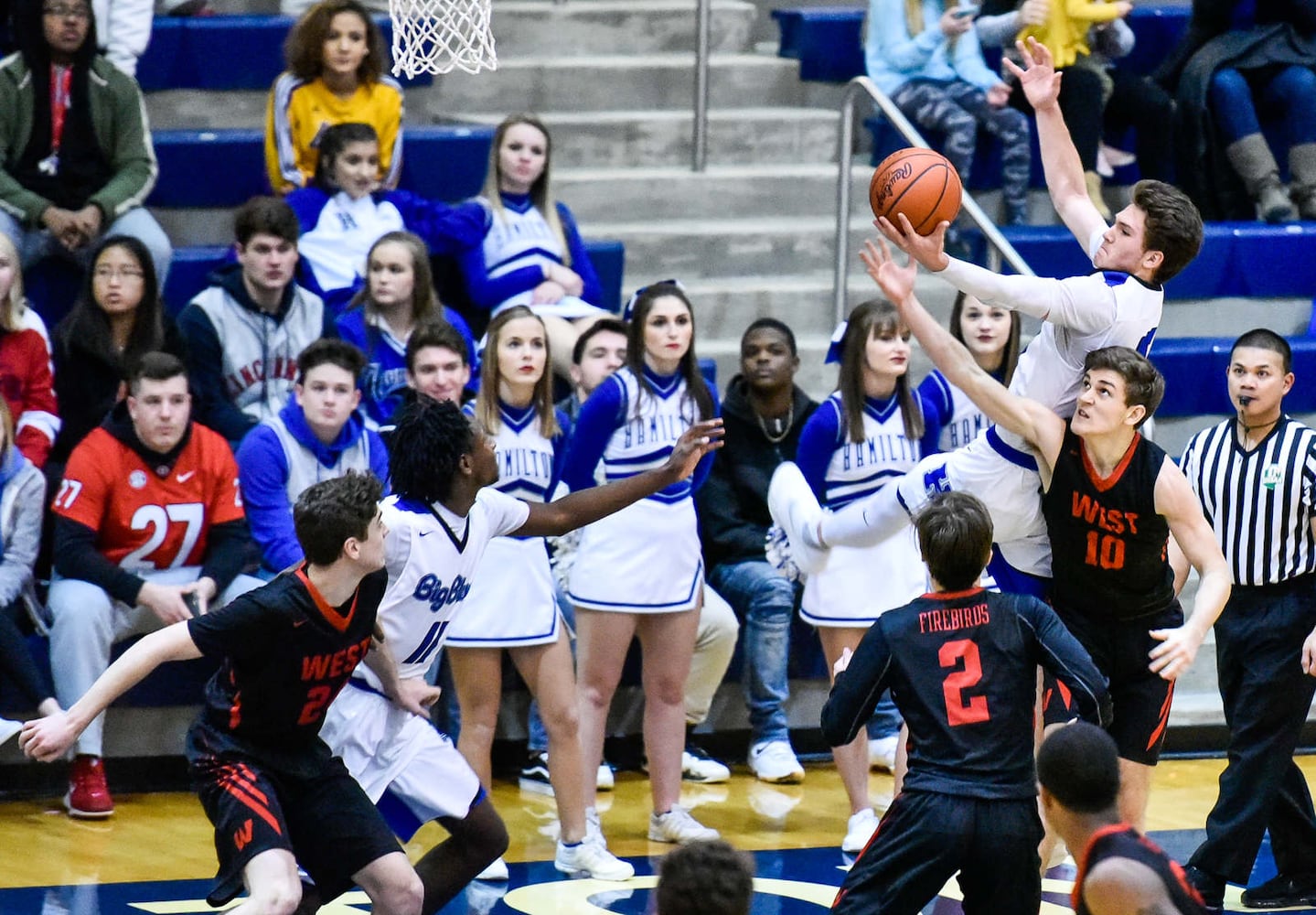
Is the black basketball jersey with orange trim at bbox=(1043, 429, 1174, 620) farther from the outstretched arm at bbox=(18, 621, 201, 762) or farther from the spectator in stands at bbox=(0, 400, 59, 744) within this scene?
the spectator in stands at bbox=(0, 400, 59, 744)

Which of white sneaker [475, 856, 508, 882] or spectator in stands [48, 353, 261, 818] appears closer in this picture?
white sneaker [475, 856, 508, 882]

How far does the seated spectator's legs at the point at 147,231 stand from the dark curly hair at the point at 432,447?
279 cm

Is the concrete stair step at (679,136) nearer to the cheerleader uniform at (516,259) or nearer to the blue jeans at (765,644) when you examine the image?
the cheerleader uniform at (516,259)

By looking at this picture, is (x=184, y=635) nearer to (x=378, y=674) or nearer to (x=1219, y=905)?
(x=378, y=674)

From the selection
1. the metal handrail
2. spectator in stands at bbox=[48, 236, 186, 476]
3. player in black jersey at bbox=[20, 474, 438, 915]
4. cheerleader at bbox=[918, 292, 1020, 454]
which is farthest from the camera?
the metal handrail

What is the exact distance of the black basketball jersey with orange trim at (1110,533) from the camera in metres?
5.43

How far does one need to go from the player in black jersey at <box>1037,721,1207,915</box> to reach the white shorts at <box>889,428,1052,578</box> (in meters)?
1.59

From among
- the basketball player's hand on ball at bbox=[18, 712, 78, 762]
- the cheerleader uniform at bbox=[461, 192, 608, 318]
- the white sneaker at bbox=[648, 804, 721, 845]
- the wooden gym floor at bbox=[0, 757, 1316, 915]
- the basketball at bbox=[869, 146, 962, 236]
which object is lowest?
the wooden gym floor at bbox=[0, 757, 1316, 915]

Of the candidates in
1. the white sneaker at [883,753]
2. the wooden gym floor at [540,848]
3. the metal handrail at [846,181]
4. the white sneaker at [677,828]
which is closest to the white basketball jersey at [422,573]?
the wooden gym floor at [540,848]

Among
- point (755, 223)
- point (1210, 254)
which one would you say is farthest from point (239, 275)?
point (1210, 254)

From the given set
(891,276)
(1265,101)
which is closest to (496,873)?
(891,276)

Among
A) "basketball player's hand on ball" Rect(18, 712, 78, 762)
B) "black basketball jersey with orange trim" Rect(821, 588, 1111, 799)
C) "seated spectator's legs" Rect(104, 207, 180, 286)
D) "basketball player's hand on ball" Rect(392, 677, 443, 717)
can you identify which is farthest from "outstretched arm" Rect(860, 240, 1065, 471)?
"seated spectator's legs" Rect(104, 207, 180, 286)

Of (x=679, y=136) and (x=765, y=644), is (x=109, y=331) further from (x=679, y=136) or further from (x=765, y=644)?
(x=679, y=136)

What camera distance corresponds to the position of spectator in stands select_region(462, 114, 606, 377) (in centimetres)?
830
